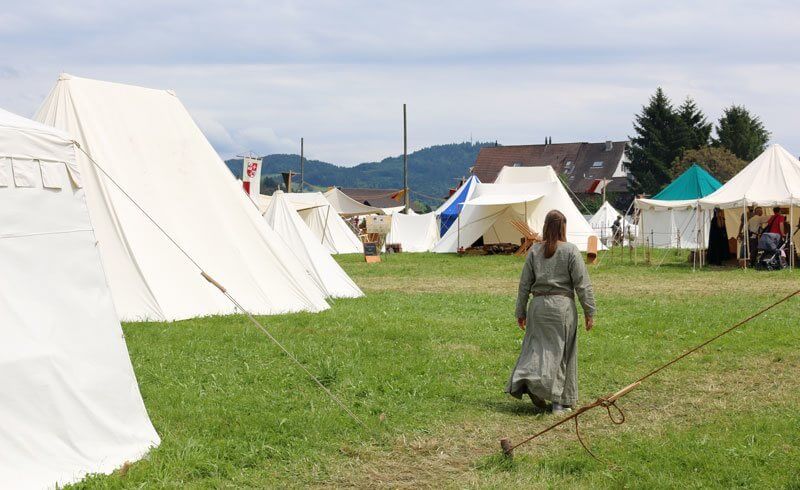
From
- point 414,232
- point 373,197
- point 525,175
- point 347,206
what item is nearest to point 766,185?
point 525,175

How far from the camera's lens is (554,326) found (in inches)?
254

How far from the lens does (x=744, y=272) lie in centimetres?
1938

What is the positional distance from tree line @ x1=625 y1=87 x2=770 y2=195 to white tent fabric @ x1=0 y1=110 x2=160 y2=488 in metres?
50.9

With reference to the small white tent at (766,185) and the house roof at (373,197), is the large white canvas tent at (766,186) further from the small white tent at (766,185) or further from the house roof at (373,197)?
the house roof at (373,197)

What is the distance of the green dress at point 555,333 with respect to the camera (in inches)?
252

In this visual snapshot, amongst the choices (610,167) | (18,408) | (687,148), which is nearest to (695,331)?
(18,408)

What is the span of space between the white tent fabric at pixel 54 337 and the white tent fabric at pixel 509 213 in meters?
23.2

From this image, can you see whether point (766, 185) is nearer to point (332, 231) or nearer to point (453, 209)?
point (453, 209)

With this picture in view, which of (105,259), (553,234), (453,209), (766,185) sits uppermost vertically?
(766,185)

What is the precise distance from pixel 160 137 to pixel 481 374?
5751 mm

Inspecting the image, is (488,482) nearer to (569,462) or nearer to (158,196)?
(569,462)

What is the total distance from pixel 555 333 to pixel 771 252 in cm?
1479

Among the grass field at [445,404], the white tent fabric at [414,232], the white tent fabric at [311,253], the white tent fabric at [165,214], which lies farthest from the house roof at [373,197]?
the grass field at [445,404]

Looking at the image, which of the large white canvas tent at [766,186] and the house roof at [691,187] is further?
the house roof at [691,187]
